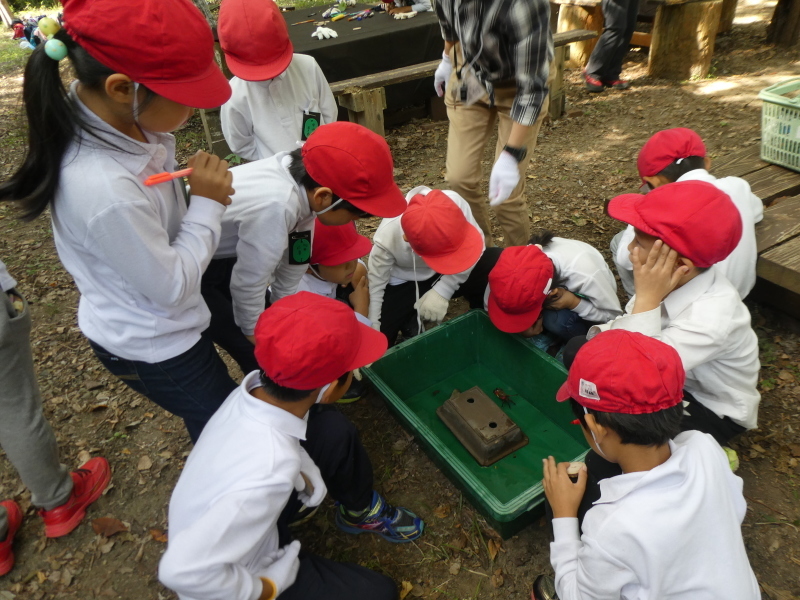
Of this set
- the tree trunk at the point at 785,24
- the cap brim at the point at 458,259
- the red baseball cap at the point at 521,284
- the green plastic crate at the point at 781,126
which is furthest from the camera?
the tree trunk at the point at 785,24

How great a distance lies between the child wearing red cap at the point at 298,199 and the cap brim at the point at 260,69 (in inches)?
32.4

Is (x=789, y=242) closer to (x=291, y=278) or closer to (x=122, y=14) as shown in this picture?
(x=291, y=278)

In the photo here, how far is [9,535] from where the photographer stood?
206cm

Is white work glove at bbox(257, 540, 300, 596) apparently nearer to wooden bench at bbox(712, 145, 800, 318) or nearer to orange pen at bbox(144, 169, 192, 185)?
orange pen at bbox(144, 169, 192, 185)

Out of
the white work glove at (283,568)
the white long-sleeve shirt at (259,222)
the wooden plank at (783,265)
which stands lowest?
the white work glove at (283,568)

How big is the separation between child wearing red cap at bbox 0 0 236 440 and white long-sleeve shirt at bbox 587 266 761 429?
4.75 ft

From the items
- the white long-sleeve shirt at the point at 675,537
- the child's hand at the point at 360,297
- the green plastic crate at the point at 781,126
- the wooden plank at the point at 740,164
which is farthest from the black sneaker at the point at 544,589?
the green plastic crate at the point at 781,126

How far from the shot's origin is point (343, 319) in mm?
1512

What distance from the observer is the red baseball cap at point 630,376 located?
126cm

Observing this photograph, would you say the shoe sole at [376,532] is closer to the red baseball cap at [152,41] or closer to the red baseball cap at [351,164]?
the red baseball cap at [351,164]

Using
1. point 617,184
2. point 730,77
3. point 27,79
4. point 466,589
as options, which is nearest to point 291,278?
point 27,79

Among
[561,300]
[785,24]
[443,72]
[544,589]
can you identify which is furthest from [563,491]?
[785,24]

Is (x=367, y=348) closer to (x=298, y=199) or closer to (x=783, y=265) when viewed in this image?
(x=298, y=199)

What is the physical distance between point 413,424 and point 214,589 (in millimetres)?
938
